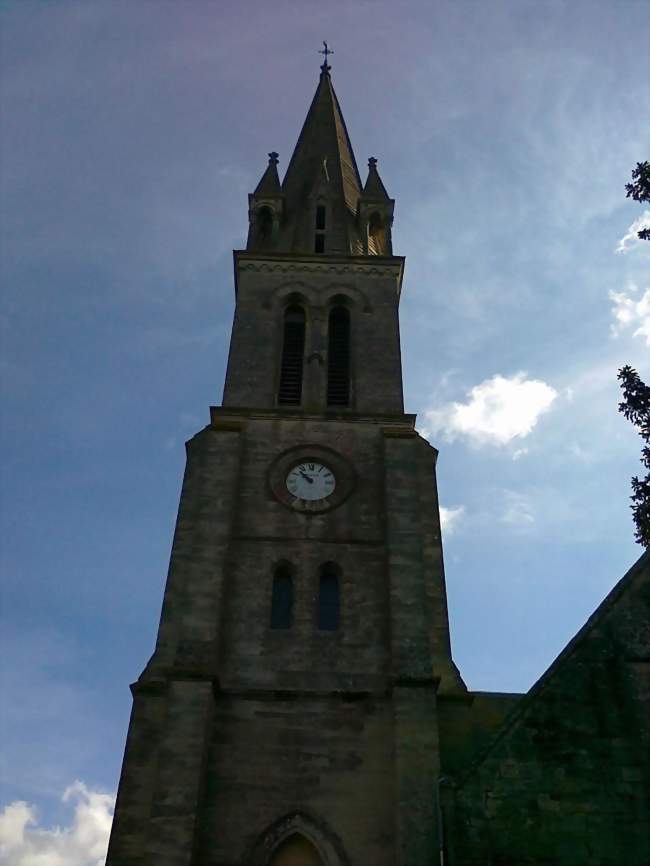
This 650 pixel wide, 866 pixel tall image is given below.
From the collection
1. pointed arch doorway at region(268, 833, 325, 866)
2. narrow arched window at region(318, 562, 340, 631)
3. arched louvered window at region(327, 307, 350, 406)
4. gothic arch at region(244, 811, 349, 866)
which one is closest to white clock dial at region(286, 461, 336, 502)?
narrow arched window at region(318, 562, 340, 631)

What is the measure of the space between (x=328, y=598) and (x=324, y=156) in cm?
1912

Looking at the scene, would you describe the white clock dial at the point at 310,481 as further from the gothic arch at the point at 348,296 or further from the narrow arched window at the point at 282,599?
the gothic arch at the point at 348,296

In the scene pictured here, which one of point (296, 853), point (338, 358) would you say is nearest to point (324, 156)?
point (338, 358)

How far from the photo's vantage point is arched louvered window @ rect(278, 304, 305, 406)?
23.3 metres

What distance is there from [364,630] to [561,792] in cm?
585

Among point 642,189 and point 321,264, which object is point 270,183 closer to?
point 321,264

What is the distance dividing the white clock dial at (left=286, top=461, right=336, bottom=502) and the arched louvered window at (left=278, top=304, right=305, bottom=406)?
2465 millimetres

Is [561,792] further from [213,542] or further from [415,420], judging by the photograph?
[415,420]

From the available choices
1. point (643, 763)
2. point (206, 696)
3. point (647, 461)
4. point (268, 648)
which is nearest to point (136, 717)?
point (206, 696)

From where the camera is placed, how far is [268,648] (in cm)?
1773

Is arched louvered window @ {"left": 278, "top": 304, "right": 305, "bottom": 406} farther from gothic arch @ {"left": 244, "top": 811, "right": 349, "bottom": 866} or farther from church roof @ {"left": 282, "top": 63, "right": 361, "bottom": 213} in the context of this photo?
gothic arch @ {"left": 244, "top": 811, "right": 349, "bottom": 866}

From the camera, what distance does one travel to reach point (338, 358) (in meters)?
24.6

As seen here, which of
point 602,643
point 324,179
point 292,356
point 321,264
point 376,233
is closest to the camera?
point 602,643

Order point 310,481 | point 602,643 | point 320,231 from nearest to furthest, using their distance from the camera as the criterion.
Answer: point 602,643, point 310,481, point 320,231
